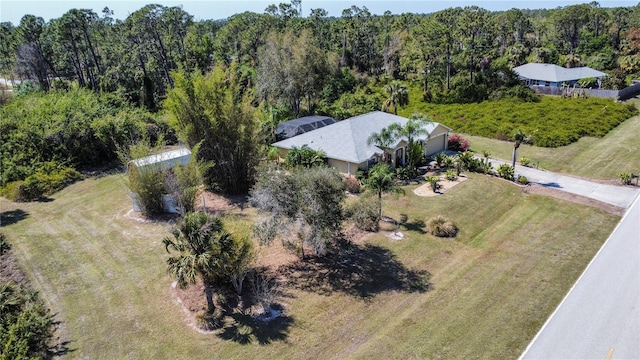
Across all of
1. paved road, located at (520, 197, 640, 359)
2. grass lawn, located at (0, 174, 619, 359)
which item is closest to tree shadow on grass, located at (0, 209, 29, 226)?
grass lawn, located at (0, 174, 619, 359)

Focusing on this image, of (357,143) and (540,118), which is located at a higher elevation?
(357,143)

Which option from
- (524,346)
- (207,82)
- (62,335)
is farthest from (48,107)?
(524,346)

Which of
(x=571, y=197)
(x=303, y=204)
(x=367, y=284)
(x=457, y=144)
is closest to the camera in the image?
(x=303, y=204)

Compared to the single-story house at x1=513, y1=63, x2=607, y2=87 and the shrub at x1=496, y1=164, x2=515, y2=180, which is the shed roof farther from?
the single-story house at x1=513, y1=63, x2=607, y2=87

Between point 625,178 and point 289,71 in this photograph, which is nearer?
point 625,178

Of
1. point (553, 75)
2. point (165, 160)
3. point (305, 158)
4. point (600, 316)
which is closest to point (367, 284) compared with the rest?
point (600, 316)

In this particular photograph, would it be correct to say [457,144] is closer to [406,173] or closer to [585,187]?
[406,173]

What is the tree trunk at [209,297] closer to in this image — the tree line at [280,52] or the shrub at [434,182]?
the shrub at [434,182]

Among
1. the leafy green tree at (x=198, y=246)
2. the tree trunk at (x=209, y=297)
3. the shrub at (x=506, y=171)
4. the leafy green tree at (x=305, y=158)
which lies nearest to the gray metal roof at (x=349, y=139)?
the leafy green tree at (x=305, y=158)
